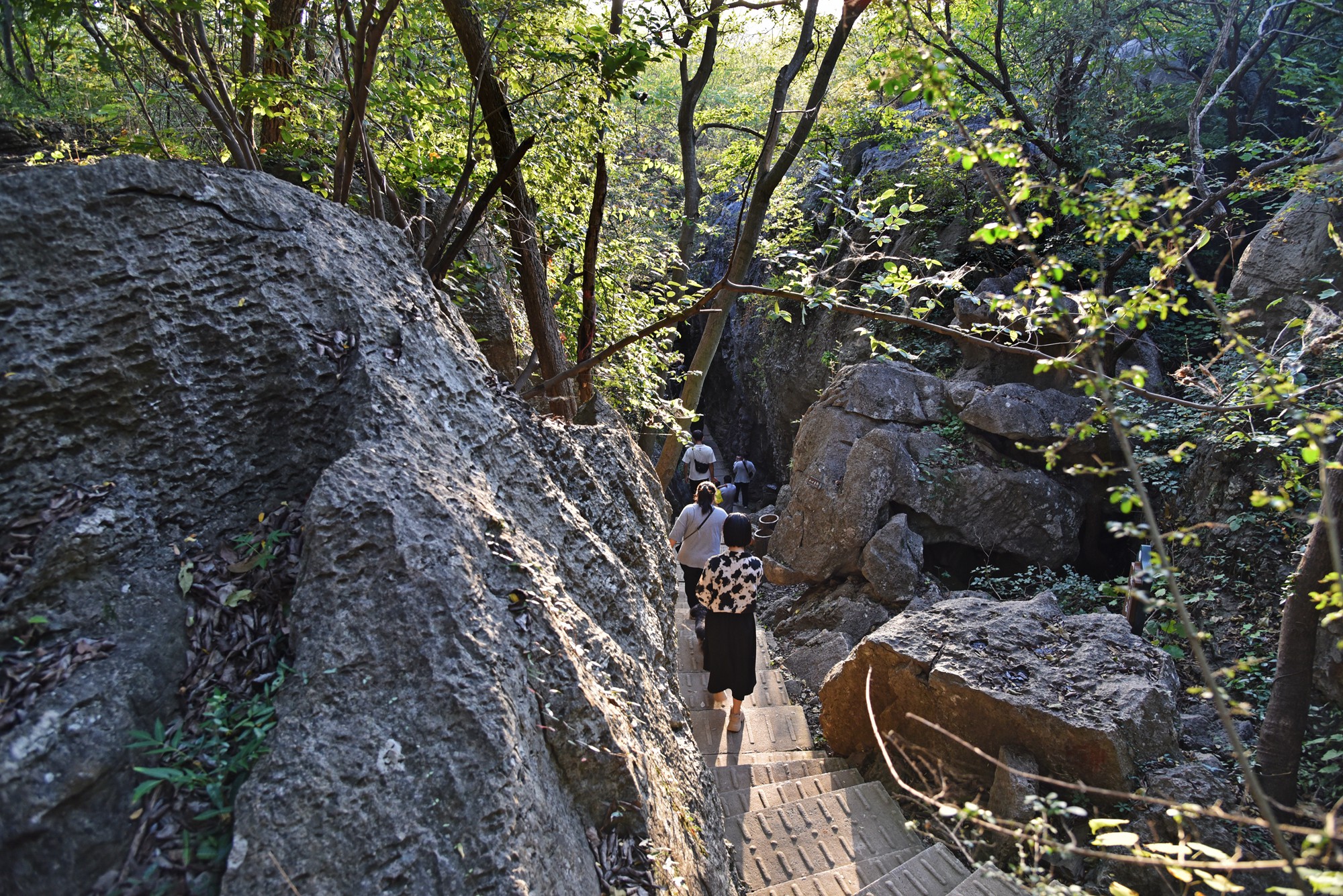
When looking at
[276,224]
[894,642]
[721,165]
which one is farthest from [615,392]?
[721,165]

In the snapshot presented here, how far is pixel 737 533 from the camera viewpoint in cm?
550

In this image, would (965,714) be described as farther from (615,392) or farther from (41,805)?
(41,805)

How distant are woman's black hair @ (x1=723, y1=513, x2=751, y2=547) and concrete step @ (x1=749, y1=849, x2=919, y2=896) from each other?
7.52 feet

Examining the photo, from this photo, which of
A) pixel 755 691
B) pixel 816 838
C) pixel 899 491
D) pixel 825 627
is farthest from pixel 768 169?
pixel 816 838

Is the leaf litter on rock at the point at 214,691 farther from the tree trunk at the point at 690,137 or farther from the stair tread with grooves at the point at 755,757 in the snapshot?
the tree trunk at the point at 690,137

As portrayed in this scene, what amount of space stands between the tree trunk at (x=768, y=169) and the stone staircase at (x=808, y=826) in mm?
2800

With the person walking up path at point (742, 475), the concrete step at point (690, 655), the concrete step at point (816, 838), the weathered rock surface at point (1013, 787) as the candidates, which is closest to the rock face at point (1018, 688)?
the weathered rock surface at point (1013, 787)

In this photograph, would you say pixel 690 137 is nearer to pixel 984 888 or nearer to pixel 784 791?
pixel 784 791

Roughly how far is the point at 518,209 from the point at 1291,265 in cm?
792

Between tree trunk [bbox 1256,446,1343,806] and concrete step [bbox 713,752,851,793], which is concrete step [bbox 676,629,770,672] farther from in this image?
tree trunk [bbox 1256,446,1343,806]

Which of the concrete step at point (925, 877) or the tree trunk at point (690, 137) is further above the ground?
the tree trunk at point (690, 137)

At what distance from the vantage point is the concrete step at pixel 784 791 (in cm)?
454

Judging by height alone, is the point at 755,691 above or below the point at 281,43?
below

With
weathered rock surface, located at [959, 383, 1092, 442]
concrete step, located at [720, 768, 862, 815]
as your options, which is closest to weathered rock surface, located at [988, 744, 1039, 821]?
concrete step, located at [720, 768, 862, 815]
